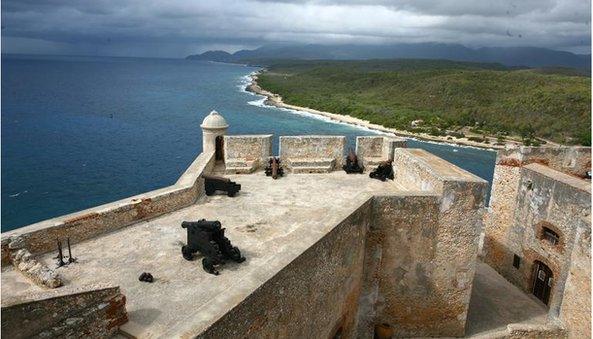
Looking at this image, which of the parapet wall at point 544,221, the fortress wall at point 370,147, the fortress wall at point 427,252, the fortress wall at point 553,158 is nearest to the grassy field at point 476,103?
the fortress wall at point 553,158

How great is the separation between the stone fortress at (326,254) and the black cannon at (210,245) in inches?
7.7

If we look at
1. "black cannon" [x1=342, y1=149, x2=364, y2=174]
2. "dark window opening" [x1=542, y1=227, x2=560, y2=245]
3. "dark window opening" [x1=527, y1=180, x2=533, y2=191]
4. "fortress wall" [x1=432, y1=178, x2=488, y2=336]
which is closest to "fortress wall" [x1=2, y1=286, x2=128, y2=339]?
"fortress wall" [x1=432, y1=178, x2=488, y2=336]

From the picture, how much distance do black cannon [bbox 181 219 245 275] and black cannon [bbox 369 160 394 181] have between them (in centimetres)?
662

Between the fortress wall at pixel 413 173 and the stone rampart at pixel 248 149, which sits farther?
the stone rampart at pixel 248 149

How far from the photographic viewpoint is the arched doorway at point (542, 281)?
45.8ft

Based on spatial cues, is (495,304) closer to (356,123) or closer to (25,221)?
(25,221)

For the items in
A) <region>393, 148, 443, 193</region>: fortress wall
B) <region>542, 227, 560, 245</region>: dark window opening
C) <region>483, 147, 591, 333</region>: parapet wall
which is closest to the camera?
<region>393, 148, 443, 193</region>: fortress wall

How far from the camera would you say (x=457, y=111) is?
6988cm

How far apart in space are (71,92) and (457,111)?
263 ft

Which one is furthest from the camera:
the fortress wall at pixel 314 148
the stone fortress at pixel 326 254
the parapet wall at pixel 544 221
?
the fortress wall at pixel 314 148

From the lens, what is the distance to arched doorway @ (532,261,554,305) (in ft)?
45.8

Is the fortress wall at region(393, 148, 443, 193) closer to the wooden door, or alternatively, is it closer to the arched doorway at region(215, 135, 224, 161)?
the wooden door

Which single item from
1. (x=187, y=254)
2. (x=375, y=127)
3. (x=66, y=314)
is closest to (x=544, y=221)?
(x=187, y=254)

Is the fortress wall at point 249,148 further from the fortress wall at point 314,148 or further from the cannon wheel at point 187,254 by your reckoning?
the cannon wheel at point 187,254
